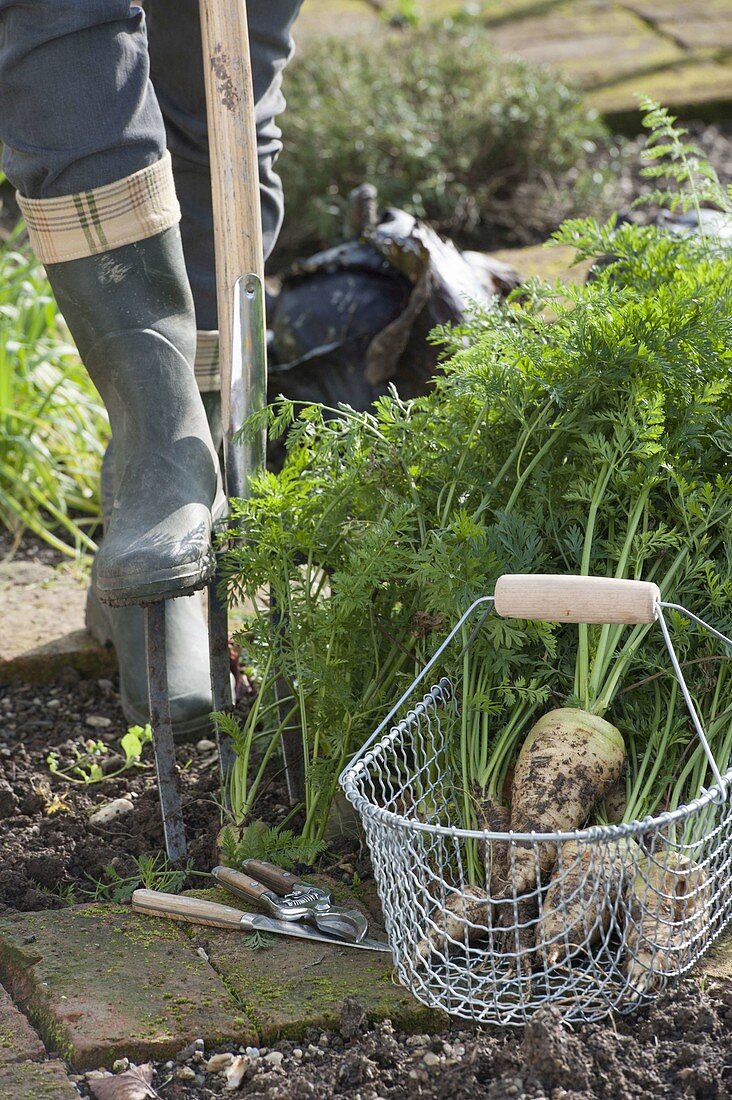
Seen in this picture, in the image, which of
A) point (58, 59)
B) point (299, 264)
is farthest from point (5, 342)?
point (58, 59)

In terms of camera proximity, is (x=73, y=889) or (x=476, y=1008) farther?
(x=73, y=889)

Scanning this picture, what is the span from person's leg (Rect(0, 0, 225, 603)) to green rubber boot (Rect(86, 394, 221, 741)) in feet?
1.20

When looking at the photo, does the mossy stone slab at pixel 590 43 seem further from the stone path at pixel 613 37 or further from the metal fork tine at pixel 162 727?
the metal fork tine at pixel 162 727

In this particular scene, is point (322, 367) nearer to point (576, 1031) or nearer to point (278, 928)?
point (278, 928)

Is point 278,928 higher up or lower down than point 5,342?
lower down

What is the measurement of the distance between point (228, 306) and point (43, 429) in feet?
5.34

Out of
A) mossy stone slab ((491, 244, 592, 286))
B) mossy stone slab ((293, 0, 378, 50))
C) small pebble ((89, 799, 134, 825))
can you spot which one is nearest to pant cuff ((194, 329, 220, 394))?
small pebble ((89, 799, 134, 825))

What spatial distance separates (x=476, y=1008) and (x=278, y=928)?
Answer: 30 cm

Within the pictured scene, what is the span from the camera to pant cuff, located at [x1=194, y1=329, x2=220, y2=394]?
7.82ft

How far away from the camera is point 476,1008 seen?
1.49 metres

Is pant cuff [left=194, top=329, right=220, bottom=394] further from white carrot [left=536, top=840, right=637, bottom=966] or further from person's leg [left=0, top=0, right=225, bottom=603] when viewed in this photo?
white carrot [left=536, top=840, right=637, bottom=966]

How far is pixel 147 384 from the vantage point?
77.4 inches

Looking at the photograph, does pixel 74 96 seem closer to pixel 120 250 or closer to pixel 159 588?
pixel 120 250

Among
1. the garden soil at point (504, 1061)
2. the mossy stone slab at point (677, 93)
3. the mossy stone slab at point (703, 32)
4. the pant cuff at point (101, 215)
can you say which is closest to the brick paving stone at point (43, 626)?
the garden soil at point (504, 1061)
